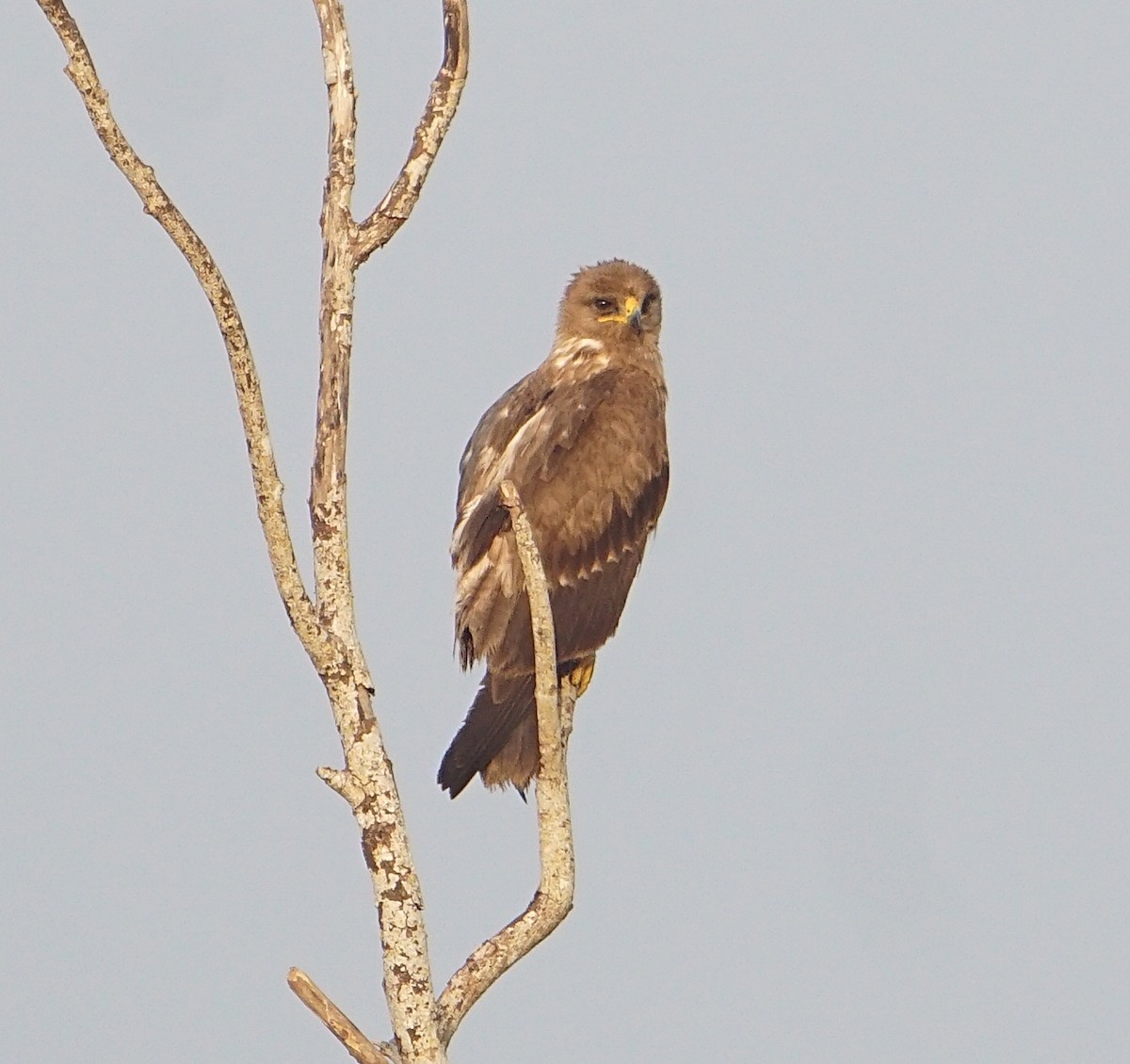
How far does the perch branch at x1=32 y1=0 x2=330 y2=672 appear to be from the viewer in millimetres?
5578

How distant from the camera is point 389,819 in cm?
567

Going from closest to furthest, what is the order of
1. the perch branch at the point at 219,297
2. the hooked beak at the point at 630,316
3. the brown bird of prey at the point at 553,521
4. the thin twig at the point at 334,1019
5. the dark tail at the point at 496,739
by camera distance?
1. the thin twig at the point at 334,1019
2. the perch branch at the point at 219,297
3. the dark tail at the point at 496,739
4. the brown bird of prey at the point at 553,521
5. the hooked beak at the point at 630,316

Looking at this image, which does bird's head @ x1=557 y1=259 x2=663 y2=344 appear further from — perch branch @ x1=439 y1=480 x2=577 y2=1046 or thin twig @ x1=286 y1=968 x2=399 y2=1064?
thin twig @ x1=286 y1=968 x2=399 y2=1064

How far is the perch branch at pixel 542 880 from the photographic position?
18.7 feet

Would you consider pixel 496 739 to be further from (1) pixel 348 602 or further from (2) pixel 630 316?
(2) pixel 630 316

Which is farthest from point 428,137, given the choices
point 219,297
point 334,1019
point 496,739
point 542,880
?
point 334,1019

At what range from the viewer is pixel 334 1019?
5395 mm

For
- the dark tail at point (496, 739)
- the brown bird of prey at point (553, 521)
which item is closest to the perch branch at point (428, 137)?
the brown bird of prey at point (553, 521)

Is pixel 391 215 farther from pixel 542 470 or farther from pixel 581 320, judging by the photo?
pixel 581 320

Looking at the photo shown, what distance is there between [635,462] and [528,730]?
1.40 m

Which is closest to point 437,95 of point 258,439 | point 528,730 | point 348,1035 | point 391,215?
point 391,215

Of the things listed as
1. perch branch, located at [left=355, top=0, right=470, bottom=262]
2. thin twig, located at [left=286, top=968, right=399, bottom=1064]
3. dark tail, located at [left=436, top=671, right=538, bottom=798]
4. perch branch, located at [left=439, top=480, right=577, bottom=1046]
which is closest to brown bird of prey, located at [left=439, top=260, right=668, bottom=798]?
dark tail, located at [left=436, top=671, right=538, bottom=798]

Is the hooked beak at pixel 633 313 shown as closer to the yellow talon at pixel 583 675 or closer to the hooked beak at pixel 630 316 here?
the hooked beak at pixel 630 316

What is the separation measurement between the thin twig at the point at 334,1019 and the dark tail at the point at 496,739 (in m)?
1.03
